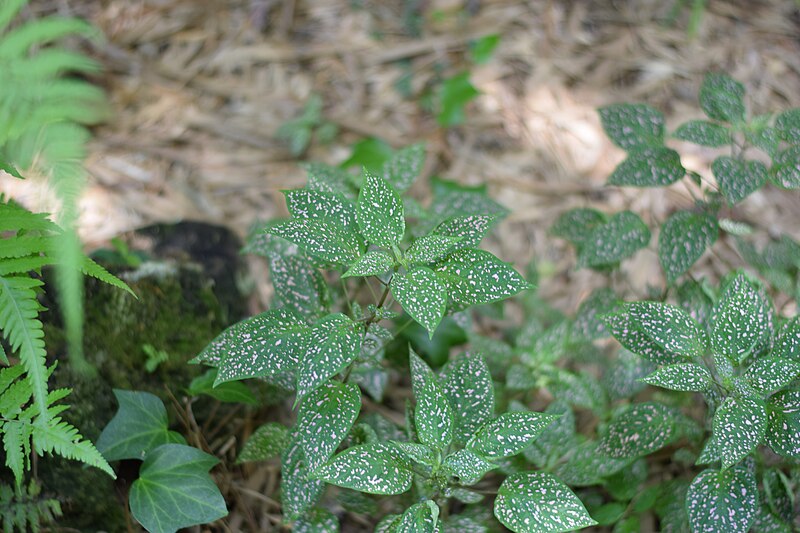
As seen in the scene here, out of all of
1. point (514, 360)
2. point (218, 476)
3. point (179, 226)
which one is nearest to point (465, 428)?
point (514, 360)

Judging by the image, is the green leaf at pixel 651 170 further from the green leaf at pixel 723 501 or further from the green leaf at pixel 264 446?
the green leaf at pixel 264 446

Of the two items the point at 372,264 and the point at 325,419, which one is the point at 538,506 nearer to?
the point at 325,419

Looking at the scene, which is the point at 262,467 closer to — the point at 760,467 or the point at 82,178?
Result: the point at 82,178

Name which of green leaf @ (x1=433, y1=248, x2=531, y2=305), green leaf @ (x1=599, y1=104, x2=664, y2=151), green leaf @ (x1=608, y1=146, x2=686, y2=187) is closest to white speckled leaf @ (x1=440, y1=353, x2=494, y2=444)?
green leaf @ (x1=433, y1=248, x2=531, y2=305)

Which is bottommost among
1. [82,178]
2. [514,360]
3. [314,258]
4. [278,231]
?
[514,360]

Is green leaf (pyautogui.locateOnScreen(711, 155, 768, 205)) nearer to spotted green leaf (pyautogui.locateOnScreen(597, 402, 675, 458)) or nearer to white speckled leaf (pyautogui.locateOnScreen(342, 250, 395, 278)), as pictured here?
spotted green leaf (pyautogui.locateOnScreen(597, 402, 675, 458))

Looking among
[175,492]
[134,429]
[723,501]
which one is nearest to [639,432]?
[723,501]
